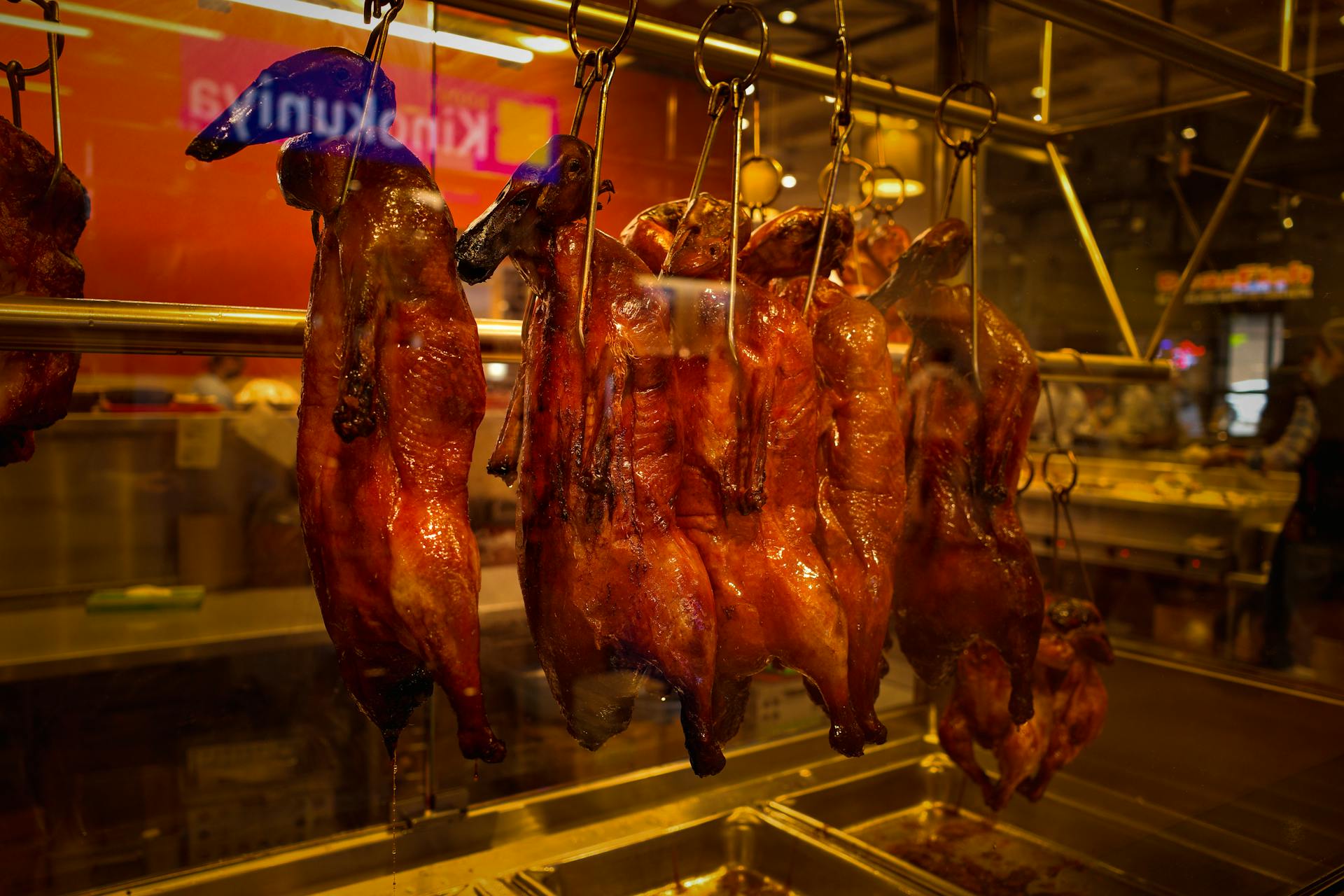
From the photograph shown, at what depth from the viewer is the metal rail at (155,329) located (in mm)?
1608

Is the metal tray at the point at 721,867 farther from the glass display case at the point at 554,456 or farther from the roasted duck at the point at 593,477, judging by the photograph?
the roasted duck at the point at 593,477

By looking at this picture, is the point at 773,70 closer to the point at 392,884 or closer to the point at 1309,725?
the point at 392,884

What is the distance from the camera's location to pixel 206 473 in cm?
432

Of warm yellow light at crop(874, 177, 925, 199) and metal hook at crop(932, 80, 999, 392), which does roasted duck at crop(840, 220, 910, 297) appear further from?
metal hook at crop(932, 80, 999, 392)

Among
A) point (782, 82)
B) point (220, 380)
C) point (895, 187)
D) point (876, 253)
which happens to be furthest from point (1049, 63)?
point (220, 380)

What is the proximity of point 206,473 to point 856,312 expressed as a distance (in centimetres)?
321

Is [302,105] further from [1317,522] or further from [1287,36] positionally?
[1317,522]

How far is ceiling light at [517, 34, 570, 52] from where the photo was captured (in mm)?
3629

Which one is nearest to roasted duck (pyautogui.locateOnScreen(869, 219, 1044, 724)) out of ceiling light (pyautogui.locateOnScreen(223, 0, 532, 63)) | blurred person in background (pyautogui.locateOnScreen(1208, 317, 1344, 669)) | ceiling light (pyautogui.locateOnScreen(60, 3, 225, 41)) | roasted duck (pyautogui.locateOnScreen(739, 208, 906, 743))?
roasted duck (pyautogui.locateOnScreen(739, 208, 906, 743))

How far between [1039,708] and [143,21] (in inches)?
131

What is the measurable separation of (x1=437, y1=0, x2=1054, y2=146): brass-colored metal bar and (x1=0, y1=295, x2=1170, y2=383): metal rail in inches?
27.0

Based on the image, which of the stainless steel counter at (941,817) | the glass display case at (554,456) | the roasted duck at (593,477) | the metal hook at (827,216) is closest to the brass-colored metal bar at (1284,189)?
the glass display case at (554,456)

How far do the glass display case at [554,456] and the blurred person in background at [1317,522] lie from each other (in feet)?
0.09

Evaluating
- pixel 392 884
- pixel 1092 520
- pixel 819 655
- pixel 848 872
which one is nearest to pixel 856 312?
pixel 819 655
